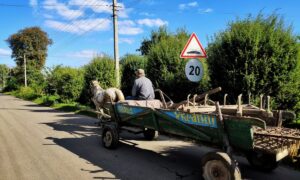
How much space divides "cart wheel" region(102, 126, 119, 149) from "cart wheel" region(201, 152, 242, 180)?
311 centimetres

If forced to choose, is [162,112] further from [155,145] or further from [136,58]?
[136,58]

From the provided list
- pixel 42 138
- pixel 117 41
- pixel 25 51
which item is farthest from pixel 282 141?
pixel 25 51

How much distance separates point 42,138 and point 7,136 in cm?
142

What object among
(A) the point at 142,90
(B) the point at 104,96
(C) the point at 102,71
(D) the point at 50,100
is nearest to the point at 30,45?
(D) the point at 50,100

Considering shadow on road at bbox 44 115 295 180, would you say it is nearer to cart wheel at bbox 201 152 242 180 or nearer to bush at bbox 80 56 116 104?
cart wheel at bbox 201 152 242 180

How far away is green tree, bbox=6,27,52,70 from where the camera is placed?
57906 millimetres

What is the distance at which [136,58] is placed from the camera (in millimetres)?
15281

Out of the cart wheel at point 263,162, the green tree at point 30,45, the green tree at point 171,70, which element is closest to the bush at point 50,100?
the green tree at point 171,70

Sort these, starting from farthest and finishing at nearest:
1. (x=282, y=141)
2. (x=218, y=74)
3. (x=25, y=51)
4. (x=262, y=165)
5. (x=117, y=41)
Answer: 1. (x=25, y=51)
2. (x=117, y=41)
3. (x=218, y=74)
4. (x=262, y=165)
5. (x=282, y=141)

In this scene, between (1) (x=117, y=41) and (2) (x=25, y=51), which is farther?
(2) (x=25, y=51)

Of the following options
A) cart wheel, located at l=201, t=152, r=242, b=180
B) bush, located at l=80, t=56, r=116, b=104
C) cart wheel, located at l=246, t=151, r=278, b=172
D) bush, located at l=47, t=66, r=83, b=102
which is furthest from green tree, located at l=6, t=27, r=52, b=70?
cart wheel, located at l=201, t=152, r=242, b=180

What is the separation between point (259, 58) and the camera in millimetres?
7980

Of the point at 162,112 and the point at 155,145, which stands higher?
the point at 162,112

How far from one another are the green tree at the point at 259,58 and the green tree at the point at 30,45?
179 ft
